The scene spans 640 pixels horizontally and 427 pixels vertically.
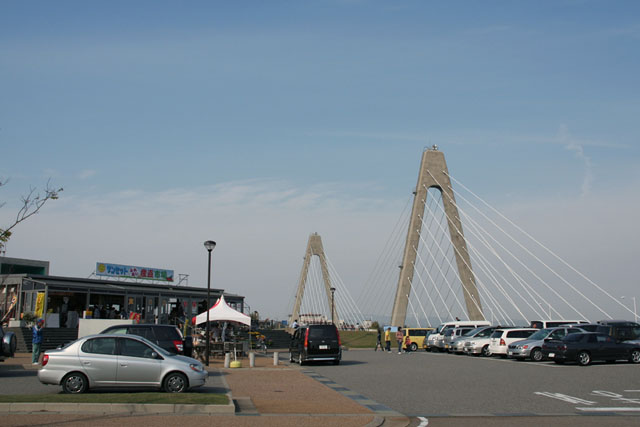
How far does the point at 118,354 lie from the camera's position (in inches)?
556

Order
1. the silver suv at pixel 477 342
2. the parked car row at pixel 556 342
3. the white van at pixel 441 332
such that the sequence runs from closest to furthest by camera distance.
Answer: the parked car row at pixel 556 342 → the silver suv at pixel 477 342 → the white van at pixel 441 332

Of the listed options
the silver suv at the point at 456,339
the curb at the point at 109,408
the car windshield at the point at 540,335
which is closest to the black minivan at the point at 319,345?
the car windshield at the point at 540,335

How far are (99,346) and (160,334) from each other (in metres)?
5.42

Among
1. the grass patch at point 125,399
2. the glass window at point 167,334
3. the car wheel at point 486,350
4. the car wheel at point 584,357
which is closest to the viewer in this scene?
the grass patch at point 125,399

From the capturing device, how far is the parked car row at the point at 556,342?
24344mm

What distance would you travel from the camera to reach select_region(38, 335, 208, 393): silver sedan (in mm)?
13875

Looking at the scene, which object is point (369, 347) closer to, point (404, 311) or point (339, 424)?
point (404, 311)

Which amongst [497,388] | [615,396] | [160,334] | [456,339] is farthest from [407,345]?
[615,396]

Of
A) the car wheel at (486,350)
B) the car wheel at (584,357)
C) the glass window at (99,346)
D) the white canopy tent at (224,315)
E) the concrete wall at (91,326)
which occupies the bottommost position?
the car wheel at (584,357)

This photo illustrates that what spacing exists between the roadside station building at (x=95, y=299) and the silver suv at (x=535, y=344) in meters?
→ 19.4

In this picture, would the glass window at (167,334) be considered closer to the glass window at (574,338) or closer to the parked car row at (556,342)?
the parked car row at (556,342)

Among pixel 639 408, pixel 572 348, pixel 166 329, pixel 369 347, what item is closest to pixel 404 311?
pixel 369 347

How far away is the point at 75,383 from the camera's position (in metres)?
13.9

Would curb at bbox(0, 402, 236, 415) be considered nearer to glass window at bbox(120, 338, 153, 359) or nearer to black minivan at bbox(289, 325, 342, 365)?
glass window at bbox(120, 338, 153, 359)
